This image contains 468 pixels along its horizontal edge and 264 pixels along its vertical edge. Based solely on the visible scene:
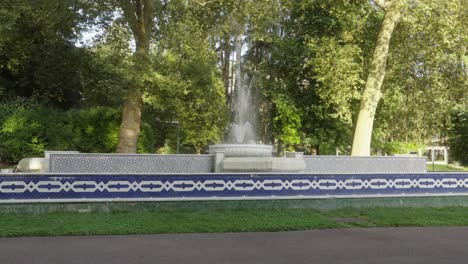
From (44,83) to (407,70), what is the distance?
20.4 m

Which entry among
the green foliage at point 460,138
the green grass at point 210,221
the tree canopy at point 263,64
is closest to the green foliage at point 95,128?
the tree canopy at point 263,64

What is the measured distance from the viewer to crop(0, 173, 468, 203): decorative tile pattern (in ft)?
36.0

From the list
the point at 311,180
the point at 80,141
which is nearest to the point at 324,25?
the point at 80,141

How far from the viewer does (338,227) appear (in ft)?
33.1

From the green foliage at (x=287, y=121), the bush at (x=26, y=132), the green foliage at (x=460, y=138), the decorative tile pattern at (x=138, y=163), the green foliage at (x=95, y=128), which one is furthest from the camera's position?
the green foliage at (x=287, y=121)

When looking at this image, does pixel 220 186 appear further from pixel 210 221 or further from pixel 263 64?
pixel 263 64

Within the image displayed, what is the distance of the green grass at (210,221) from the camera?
9.14 meters

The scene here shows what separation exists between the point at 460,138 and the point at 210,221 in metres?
22.0

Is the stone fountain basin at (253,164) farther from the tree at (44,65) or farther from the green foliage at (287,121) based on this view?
the green foliage at (287,121)

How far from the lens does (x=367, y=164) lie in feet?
58.5

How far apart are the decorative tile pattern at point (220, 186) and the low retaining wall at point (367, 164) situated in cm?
386

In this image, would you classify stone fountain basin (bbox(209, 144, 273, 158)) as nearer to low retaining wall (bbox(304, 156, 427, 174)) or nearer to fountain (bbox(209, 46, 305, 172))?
fountain (bbox(209, 46, 305, 172))

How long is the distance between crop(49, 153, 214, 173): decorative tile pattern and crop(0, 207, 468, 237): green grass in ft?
11.7

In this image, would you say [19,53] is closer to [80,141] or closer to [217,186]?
[80,141]
